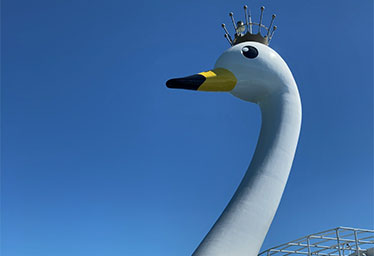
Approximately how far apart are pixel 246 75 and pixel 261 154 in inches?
62.6

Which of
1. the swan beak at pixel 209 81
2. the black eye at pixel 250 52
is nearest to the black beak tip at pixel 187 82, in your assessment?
the swan beak at pixel 209 81

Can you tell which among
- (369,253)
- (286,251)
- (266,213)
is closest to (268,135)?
(266,213)

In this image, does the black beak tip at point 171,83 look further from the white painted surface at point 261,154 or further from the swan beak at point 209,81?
the white painted surface at point 261,154

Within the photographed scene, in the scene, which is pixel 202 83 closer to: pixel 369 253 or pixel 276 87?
pixel 276 87

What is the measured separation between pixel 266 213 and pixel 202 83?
2614mm

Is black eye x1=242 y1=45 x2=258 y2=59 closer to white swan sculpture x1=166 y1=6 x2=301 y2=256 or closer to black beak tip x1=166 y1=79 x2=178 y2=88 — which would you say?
white swan sculpture x1=166 y1=6 x2=301 y2=256

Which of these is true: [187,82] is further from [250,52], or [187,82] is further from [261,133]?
[261,133]

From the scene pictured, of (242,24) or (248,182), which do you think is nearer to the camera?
(248,182)

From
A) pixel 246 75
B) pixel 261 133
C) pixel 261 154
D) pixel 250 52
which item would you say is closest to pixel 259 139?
pixel 261 133

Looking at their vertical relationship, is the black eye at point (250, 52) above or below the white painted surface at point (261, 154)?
above

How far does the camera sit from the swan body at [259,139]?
5520 mm

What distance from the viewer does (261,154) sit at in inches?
258

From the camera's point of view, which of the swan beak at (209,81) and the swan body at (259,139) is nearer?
the swan body at (259,139)

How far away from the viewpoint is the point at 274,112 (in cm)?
704
